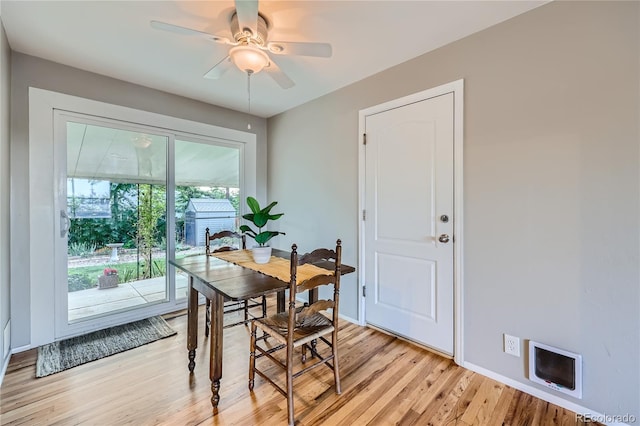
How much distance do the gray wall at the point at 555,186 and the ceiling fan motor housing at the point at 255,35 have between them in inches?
49.8

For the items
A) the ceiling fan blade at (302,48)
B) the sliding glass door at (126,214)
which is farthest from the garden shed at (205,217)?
the ceiling fan blade at (302,48)

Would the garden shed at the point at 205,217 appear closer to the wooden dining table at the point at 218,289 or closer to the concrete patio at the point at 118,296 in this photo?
the concrete patio at the point at 118,296

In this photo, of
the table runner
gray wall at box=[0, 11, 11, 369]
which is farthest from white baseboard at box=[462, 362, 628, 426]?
gray wall at box=[0, 11, 11, 369]

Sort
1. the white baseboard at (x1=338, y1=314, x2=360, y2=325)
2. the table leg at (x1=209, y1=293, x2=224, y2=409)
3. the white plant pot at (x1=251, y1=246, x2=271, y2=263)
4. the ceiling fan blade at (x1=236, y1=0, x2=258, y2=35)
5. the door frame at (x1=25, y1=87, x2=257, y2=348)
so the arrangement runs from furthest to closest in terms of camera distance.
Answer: the white baseboard at (x1=338, y1=314, x2=360, y2=325), the door frame at (x1=25, y1=87, x2=257, y2=348), the white plant pot at (x1=251, y1=246, x2=271, y2=263), the table leg at (x1=209, y1=293, x2=224, y2=409), the ceiling fan blade at (x1=236, y1=0, x2=258, y2=35)

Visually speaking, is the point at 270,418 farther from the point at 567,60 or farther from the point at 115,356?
the point at 567,60

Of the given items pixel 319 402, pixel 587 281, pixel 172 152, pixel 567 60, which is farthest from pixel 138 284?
pixel 567 60

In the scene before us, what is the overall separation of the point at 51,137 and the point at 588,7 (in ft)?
13.0

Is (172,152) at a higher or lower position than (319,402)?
higher

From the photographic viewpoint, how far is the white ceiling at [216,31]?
5.63 feet

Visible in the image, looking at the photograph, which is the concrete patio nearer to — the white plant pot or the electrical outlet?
the white plant pot

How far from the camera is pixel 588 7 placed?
5.13 feet

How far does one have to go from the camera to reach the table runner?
1850 mm

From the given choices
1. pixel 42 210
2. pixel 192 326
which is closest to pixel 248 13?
pixel 192 326

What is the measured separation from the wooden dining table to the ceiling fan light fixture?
136cm
